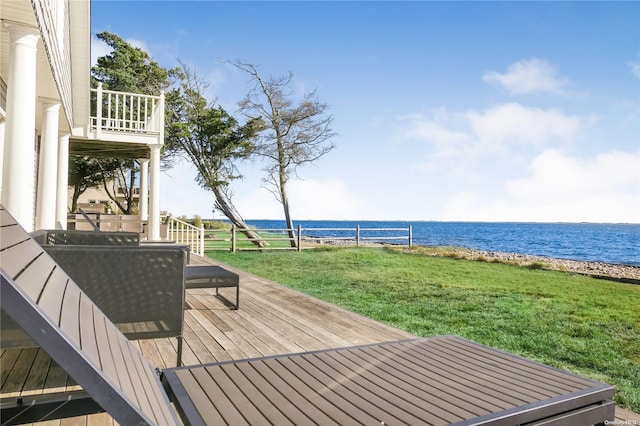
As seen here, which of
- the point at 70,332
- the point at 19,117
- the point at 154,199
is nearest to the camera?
the point at 70,332

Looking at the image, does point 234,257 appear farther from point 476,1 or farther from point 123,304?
point 476,1

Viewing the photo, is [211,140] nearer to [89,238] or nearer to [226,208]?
[226,208]

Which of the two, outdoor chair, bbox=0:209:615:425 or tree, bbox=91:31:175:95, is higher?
tree, bbox=91:31:175:95

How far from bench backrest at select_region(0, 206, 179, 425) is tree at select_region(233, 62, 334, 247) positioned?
16.4m

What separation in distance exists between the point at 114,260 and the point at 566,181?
156 feet

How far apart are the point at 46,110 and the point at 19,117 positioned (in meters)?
2.20

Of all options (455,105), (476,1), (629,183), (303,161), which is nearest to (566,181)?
(629,183)

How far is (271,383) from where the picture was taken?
142 cm

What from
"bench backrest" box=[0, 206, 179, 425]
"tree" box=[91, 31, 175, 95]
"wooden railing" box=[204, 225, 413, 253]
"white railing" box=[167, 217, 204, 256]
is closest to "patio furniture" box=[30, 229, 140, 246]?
"bench backrest" box=[0, 206, 179, 425]

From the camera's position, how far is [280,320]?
12.9 feet

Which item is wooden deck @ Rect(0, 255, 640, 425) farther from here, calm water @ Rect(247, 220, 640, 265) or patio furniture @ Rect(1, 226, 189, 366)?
calm water @ Rect(247, 220, 640, 265)

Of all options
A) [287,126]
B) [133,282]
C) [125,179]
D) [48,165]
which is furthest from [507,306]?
[125,179]

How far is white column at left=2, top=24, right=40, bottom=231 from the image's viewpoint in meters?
3.51

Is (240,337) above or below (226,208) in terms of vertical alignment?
below
